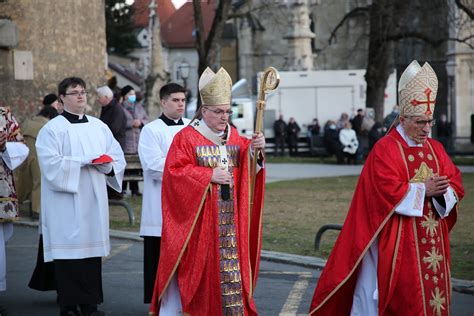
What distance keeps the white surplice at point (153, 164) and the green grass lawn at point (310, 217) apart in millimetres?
3344

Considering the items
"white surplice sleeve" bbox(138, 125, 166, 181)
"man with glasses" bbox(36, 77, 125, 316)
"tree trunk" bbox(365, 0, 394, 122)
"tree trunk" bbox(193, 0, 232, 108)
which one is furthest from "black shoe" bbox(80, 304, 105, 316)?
"tree trunk" bbox(365, 0, 394, 122)

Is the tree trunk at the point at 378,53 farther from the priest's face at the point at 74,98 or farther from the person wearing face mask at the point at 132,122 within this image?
the priest's face at the point at 74,98

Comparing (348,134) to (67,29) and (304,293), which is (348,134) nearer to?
(67,29)

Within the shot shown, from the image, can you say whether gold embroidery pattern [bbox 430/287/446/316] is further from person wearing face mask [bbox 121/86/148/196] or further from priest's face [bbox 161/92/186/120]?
person wearing face mask [bbox 121/86/148/196]

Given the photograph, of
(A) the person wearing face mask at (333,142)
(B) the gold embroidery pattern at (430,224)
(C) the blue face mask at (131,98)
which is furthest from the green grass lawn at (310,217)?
(A) the person wearing face mask at (333,142)

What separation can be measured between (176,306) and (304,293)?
2636 mm

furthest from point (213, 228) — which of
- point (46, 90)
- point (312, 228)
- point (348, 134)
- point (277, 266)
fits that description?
point (348, 134)

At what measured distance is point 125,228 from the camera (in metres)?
16.2

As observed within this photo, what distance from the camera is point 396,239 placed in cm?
817

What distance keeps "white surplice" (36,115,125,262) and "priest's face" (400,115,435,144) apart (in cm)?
298

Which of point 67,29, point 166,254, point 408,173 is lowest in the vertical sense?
point 166,254

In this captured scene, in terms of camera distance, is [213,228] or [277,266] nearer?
[213,228]

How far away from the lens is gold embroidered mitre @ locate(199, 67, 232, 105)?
8.70 m

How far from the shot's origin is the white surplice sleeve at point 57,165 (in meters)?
9.98
